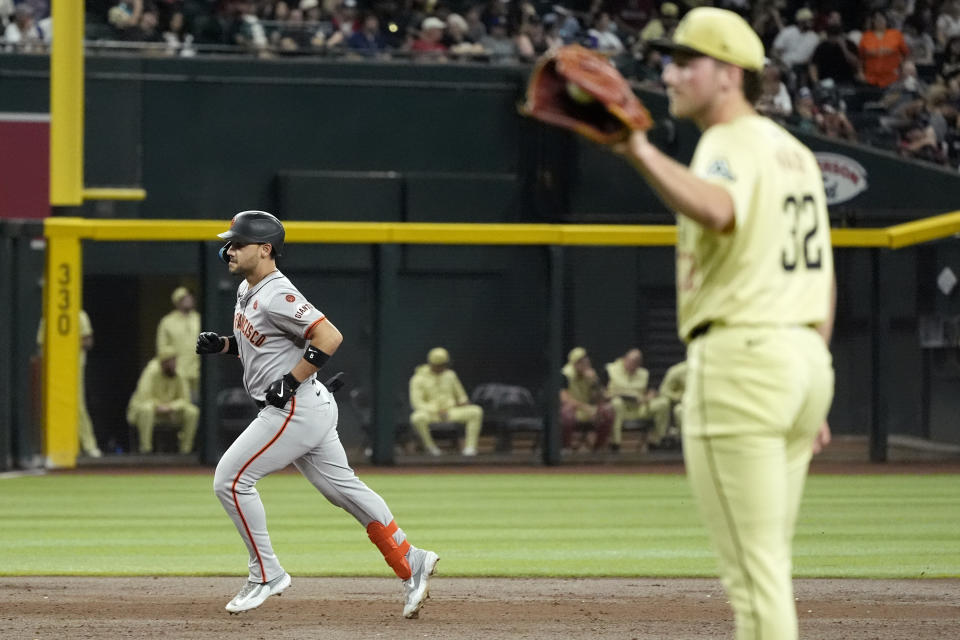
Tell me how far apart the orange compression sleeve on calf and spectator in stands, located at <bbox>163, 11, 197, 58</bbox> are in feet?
43.8

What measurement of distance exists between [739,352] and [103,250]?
14.0 metres

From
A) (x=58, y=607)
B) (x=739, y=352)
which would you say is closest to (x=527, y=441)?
(x=58, y=607)

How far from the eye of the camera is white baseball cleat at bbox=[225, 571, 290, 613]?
7.12m

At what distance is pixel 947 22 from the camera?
22.3 m

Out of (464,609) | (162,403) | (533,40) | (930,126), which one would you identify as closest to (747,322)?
(464,609)

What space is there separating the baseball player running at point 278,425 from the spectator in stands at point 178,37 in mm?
12886

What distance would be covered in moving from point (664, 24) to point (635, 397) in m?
6.43

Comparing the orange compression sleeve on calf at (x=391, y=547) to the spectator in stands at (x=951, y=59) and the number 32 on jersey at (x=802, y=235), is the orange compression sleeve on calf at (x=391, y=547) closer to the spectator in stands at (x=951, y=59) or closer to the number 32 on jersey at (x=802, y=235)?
the number 32 on jersey at (x=802, y=235)

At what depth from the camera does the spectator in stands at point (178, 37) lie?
772 inches

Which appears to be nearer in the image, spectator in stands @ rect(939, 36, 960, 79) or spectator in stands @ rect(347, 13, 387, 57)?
spectator in stands @ rect(347, 13, 387, 57)

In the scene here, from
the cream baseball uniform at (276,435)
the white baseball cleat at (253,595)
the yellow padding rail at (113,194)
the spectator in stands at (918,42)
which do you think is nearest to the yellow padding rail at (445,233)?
the yellow padding rail at (113,194)

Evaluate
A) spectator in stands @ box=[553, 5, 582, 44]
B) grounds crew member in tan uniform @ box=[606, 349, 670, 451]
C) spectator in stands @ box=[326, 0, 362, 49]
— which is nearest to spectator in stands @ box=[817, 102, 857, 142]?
spectator in stands @ box=[553, 5, 582, 44]

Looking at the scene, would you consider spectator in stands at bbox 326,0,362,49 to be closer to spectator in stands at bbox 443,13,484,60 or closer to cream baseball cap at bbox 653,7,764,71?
spectator in stands at bbox 443,13,484,60

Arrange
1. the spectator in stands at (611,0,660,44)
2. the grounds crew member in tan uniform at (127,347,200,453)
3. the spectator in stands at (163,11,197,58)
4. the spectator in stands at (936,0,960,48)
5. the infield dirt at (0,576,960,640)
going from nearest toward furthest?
the infield dirt at (0,576,960,640)
the grounds crew member in tan uniform at (127,347,200,453)
the spectator in stands at (163,11,197,58)
the spectator in stands at (936,0,960,48)
the spectator in stands at (611,0,660,44)
